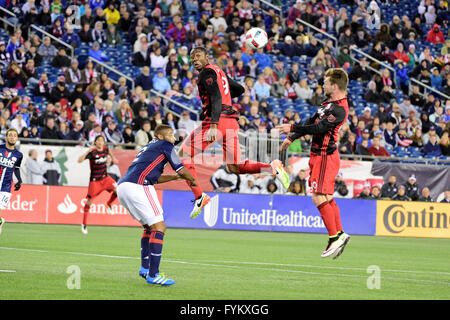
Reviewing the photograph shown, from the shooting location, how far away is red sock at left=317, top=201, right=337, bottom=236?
1105cm

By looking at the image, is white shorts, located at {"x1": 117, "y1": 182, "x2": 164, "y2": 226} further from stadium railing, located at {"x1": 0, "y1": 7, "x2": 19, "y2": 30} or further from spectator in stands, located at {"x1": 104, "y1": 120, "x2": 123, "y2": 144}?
stadium railing, located at {"x1": 0, "y1": 7, "x2": 19, "y2": 30}

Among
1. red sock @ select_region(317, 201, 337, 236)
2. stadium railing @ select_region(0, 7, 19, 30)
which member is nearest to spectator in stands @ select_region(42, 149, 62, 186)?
stadium railing @ select_region(0, 7, 19, 30)

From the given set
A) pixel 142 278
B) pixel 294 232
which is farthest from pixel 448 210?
pixel 142 278

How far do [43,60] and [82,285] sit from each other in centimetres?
1907

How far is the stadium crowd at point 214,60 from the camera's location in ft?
81.3

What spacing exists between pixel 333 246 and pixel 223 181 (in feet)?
46.9

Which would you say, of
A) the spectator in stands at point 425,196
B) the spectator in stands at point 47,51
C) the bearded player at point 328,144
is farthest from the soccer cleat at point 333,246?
the spectator in stands at point 47,51

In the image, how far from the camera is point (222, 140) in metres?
12.4

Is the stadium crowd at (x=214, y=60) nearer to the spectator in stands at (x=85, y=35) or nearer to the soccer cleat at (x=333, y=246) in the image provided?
the spectator in stands at (x=85, y=35)

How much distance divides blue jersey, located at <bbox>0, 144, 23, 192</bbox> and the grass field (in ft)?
3.68

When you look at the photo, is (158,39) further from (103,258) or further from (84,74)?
(103,258)

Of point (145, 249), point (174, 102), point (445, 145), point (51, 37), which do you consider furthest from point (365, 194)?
point (145, 249)

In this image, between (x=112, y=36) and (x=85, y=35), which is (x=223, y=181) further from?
(x=85, y=35)

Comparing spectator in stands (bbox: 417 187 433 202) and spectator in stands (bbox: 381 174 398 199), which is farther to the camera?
spectator in stands (bbox: 417 187 433 202)
